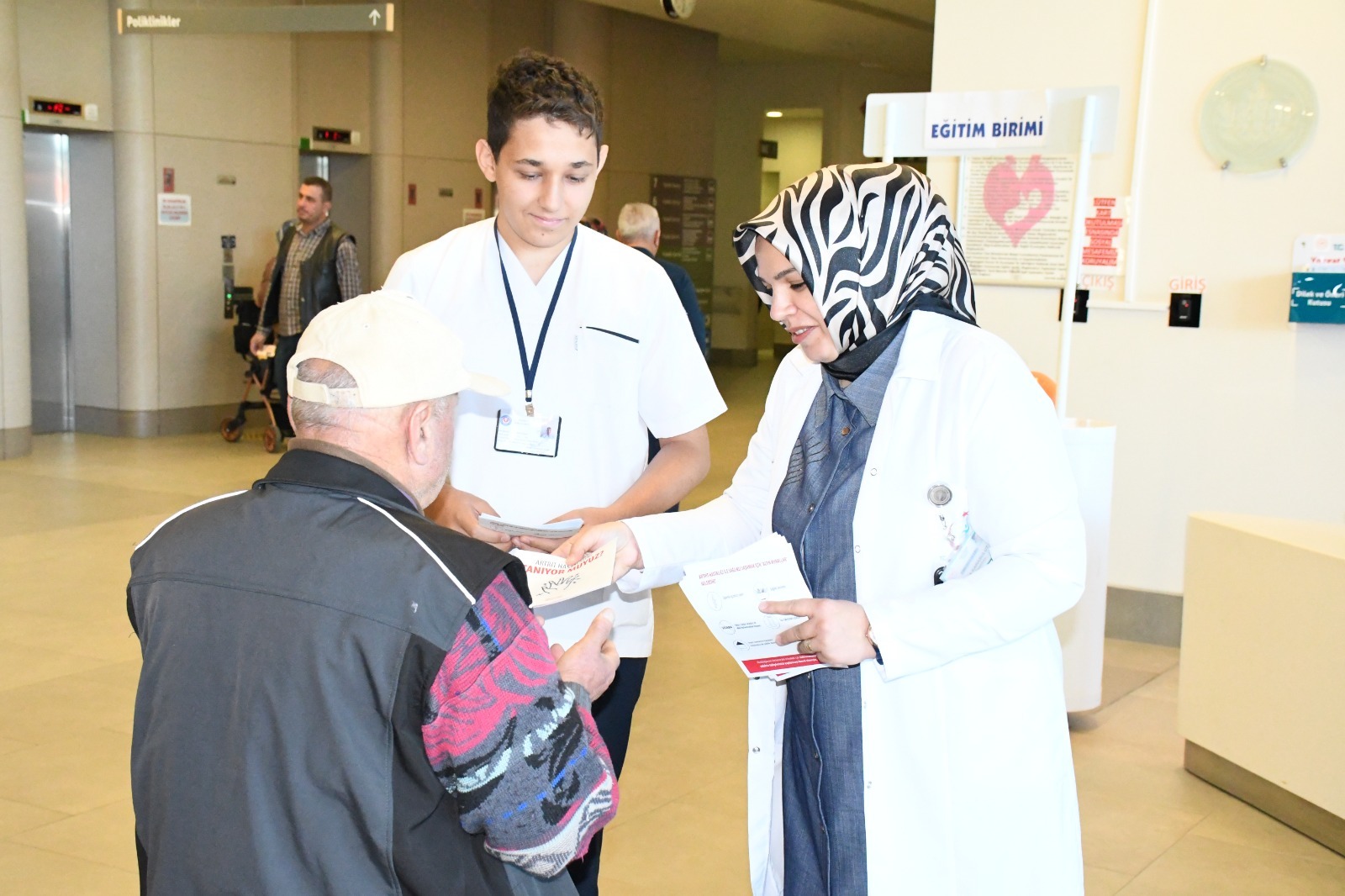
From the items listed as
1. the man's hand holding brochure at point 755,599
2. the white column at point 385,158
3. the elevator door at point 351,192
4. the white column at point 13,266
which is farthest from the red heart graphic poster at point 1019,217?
the elevator door at point 351,192

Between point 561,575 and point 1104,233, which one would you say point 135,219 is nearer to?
point 1104,233

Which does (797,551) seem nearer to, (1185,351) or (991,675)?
(991,675)

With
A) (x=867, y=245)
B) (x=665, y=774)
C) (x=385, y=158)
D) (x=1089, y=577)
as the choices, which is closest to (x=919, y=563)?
(x=867, y=245)

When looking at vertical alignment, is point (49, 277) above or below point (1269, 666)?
above

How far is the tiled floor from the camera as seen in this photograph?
3.58 metres

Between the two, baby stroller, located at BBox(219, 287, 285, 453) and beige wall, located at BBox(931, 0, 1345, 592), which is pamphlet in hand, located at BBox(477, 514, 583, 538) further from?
baby stroller, located at BBox(219, 287, 285, 453)

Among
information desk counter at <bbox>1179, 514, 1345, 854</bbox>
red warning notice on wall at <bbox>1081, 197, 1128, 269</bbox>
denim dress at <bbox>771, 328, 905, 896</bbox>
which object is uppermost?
red warning notice on wall at <bbox>1081, 197, 1128, 269</bbox>

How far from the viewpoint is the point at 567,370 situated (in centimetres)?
241

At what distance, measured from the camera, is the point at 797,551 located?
6.67ft

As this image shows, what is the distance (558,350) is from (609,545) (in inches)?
16.9

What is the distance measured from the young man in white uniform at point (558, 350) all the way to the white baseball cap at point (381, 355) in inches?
30.0

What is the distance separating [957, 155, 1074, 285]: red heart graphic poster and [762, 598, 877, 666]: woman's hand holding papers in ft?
15.1

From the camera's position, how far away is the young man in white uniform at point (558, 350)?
2318mm

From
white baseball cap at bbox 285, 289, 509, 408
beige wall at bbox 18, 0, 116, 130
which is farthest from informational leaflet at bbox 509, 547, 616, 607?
beige wall at bbox 18, 0, 116, 130
